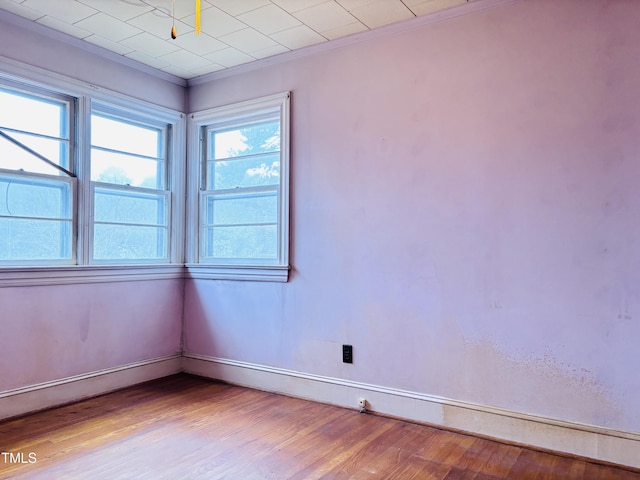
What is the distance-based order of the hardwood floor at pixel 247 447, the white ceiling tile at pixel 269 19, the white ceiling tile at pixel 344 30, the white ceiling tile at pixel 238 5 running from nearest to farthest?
the hardwood floor at pixel 247 447
the white ceiling tile at pixel 238 5
the white ceiling tile at pixel 269 19
the white ceiling tile at pixel 344 30

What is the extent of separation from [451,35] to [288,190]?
1.49 metres

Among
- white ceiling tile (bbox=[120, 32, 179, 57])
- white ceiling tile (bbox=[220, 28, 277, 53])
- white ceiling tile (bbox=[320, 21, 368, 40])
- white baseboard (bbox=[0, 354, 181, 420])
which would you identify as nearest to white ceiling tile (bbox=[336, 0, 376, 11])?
white ceiling tile (bbox=[320, 21, 368, 40])

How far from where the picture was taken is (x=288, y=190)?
3.41 meters

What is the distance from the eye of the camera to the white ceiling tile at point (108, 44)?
3.18m

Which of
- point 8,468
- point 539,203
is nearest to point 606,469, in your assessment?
point 539,203

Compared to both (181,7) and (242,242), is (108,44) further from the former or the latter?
(242,242)

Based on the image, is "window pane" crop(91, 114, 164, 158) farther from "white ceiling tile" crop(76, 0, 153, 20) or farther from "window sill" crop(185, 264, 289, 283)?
"window sill" crop(185, 264, 289, 283)

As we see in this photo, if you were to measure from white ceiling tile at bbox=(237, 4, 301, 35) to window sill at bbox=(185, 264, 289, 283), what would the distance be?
163 centimetres

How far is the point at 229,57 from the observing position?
348 centimetres

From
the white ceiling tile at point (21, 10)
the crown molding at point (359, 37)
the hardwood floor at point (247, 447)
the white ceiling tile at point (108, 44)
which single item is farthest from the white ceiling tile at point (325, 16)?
the hardwood floor at point (247, 447)

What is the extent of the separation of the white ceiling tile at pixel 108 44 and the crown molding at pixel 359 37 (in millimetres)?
672

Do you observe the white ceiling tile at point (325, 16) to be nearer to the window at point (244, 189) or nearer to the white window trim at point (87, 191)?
the window at point (244, 189)

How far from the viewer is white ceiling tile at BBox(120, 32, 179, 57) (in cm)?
314

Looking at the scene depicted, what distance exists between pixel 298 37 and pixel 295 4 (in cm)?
46
